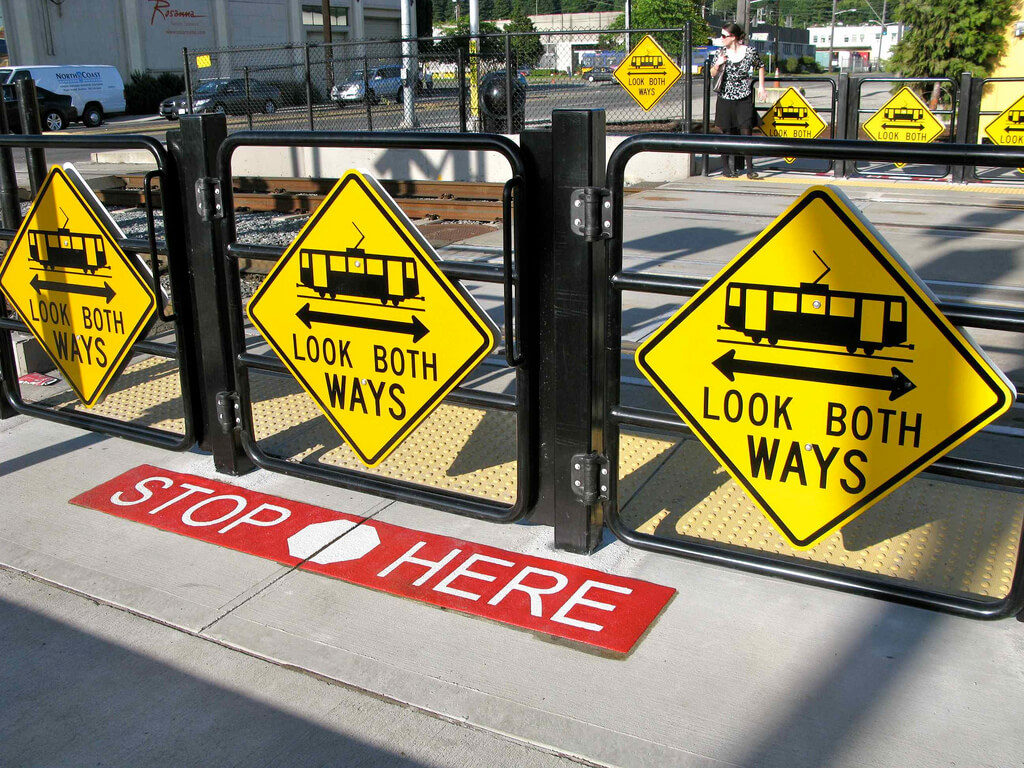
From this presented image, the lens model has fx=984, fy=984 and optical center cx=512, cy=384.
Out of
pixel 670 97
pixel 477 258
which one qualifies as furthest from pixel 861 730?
pixel 670 97

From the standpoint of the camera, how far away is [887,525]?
355cm

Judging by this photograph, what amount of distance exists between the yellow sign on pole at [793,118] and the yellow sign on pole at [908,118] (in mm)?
973

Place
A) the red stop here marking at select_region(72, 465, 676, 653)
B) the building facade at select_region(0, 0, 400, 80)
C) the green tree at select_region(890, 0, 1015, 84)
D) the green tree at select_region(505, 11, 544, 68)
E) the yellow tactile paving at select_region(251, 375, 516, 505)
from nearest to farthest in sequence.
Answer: the red stop here marking at select_region(72, 465, 676, 653) → the yellow tactile paving at select_region(251, 375, 516, 505) → the green tree at select_region(505, 11, 544, 68) → the green tree at select_region(890, 0, 1015, 84) → the building facade at select_region(0, 0, 400, 80)

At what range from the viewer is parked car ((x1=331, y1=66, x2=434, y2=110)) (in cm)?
1739

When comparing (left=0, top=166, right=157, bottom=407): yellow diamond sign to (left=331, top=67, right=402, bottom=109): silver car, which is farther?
(left=331, top=67, right=402, bottom=109): silver car

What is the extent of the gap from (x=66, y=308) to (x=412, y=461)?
168 cm

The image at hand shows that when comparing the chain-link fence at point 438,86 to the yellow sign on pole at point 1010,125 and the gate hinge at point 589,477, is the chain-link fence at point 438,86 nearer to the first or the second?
the yellow sign on pole at point 1010,125

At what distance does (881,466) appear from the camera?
Result: 2861 millimetres

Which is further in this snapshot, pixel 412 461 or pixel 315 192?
pixel 315 192

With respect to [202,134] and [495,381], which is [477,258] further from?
[202,134]

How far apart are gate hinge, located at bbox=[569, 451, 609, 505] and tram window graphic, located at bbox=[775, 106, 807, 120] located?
495 inches

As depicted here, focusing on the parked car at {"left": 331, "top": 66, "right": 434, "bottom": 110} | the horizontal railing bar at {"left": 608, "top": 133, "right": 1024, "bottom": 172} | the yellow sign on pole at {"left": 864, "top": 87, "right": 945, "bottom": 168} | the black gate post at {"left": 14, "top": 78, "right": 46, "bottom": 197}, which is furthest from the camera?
the parked car at {"left": 331, "top": 66, "right": 434, "bottom": 110}

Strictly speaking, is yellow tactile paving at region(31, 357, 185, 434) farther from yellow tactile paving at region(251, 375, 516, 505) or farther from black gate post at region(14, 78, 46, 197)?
black gate post at region(14, 78, 46, 197)

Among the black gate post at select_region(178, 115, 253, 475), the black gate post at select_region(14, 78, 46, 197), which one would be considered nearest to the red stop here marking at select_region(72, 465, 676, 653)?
the black gate post at select_region(178, 115, 253, 475)
